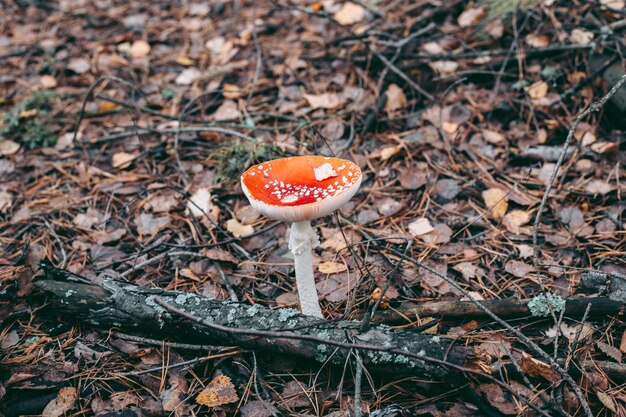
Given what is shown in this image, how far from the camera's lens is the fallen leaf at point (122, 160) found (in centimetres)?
350

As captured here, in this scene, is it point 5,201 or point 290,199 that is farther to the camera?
point 5,201

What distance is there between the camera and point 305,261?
2.13 m

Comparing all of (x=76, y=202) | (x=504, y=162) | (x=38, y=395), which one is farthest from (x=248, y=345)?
(x=504, y=162)

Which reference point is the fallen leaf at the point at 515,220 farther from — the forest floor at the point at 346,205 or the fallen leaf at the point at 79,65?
the fallen leaf at the point at 79,65

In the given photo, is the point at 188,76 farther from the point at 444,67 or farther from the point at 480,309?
the point at 480,309

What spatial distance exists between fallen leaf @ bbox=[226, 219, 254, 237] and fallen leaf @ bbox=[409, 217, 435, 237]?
97 cm

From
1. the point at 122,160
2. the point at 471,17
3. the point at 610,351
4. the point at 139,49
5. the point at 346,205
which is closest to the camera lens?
the point at 610,351

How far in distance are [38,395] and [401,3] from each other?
423 cm

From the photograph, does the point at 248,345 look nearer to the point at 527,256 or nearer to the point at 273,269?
the point at 273,269

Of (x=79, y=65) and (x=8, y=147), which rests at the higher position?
(x=79, y=65)

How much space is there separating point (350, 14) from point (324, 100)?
1.30 metres

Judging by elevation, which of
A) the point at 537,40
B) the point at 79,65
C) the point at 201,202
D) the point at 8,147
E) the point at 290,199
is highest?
the point at 290,199

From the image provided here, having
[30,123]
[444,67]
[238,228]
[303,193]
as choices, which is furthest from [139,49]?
[303,193]

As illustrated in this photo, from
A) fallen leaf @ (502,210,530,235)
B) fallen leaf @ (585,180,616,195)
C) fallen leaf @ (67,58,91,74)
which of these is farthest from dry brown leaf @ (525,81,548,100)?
fallen leaf @ (67,58,91,74)
